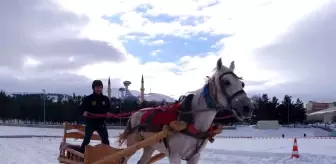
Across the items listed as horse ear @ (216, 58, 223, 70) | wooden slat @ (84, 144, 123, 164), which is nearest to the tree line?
wooden slat @ (84, 144, 123, 164)

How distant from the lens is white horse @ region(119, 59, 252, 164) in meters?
5.75

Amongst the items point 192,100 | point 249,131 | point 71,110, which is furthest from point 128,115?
point 71,110

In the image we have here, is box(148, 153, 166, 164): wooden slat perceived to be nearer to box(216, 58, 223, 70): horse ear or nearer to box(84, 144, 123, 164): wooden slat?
box(84, 144, 123, 164): wooden slat

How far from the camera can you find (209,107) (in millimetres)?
6270

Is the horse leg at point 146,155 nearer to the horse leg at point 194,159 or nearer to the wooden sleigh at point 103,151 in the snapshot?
the wooden sleigh at point 103,151

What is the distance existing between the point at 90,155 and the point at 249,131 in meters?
55.1

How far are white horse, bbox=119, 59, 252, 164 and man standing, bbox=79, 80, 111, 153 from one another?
5.05 feet

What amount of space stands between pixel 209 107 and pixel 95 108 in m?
2.89

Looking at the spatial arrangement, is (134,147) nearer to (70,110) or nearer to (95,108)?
(95,108)

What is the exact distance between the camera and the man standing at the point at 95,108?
8277mm

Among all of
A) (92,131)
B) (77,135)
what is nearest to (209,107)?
(92,131)

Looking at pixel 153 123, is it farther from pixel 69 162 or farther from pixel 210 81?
pixel 69 162

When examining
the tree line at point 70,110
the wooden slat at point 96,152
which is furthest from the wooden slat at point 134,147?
the tree line at point 70,110

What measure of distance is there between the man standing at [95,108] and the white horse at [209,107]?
5.05 ft
